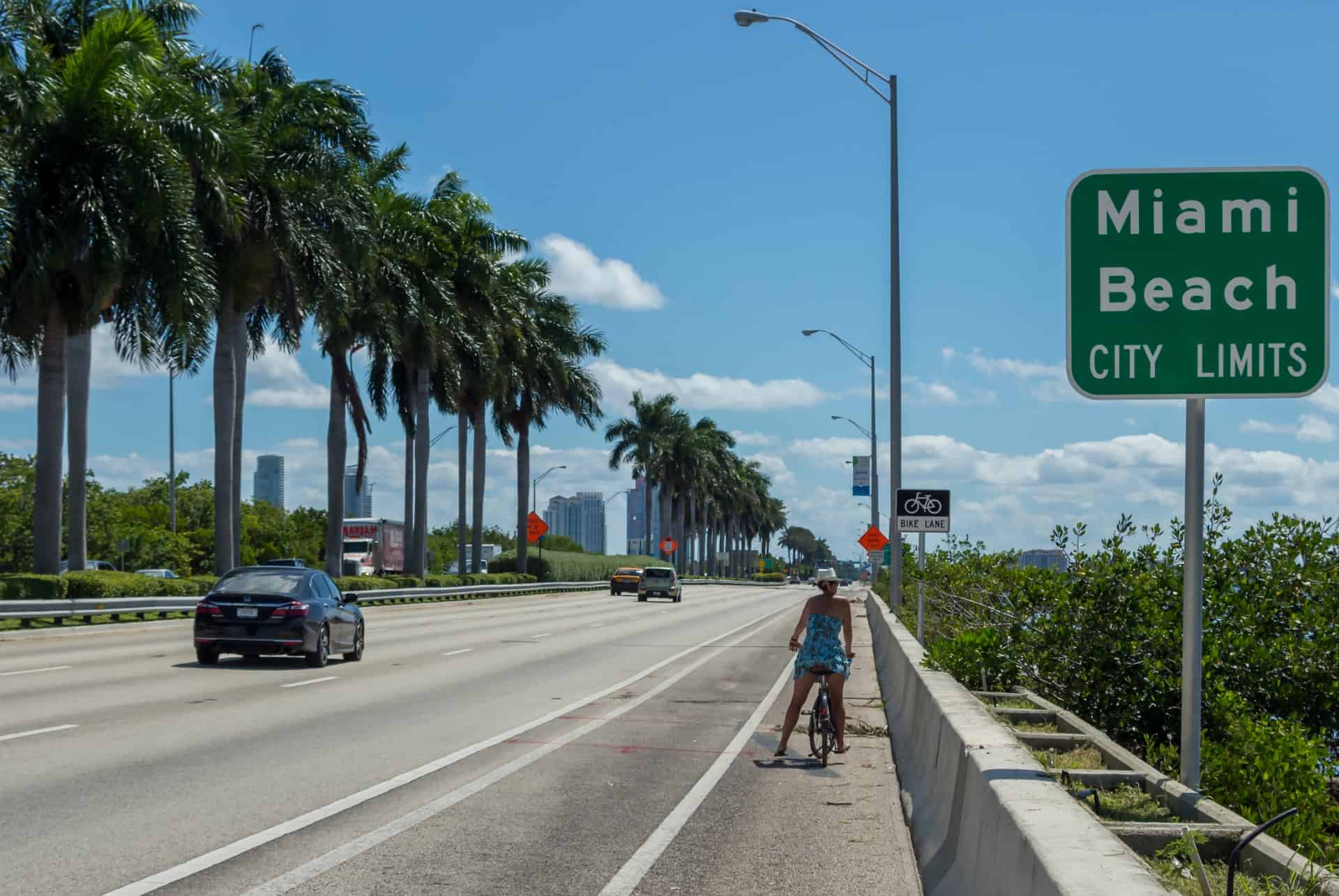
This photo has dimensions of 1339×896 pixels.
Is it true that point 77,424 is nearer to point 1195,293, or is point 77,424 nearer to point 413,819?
point 413,819

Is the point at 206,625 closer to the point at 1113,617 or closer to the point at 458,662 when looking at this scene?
the point at 458,662

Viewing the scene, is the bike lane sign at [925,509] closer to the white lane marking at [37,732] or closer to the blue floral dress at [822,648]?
the blue floral dress at [822,648]

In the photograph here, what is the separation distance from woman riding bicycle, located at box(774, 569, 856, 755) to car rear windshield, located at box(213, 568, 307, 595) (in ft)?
35.3

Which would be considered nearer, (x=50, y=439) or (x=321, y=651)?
(x=321, y=651)

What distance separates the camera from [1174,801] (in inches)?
292

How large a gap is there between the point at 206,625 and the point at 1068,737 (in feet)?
48.0

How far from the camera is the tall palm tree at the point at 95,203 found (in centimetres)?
3341

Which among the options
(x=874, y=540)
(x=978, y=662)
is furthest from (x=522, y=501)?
(x=978, y=662)

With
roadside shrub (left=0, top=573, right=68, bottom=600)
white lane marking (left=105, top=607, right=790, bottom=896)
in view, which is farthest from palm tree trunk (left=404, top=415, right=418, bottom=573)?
white lane marking (left=105, top=607, right=790, bottom=896)

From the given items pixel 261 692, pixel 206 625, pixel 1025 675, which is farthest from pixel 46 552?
pixel 1025 675

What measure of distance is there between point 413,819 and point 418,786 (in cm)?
137

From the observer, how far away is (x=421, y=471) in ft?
195

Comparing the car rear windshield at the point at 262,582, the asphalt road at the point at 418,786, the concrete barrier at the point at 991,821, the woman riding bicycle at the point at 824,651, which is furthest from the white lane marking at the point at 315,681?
the concrete barrier at the point at 991,821

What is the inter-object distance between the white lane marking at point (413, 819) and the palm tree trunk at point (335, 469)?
118 feet
